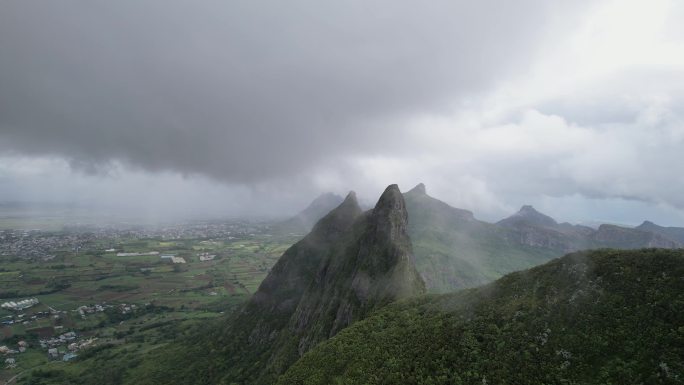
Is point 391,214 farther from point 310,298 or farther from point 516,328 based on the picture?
point 516,328

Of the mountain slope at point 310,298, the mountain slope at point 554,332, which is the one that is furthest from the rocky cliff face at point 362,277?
the mountain slope at point 554,332

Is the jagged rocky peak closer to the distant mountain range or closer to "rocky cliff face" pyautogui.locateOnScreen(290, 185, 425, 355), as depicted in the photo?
"rocky cliff face" pyautogui.locateOnScreen(290, 185, 425, 355)

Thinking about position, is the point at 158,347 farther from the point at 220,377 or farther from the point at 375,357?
the point at 375,357

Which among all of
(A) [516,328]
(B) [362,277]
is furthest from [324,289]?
(A) [516,328]

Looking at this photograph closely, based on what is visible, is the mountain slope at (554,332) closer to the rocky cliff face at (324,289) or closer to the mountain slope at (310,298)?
the mountain slope at (310,298)

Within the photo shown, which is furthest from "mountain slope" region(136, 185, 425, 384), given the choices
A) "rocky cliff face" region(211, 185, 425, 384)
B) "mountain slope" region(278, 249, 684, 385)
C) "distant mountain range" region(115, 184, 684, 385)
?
"mountain slope" region(278, 249, 684, 385)
